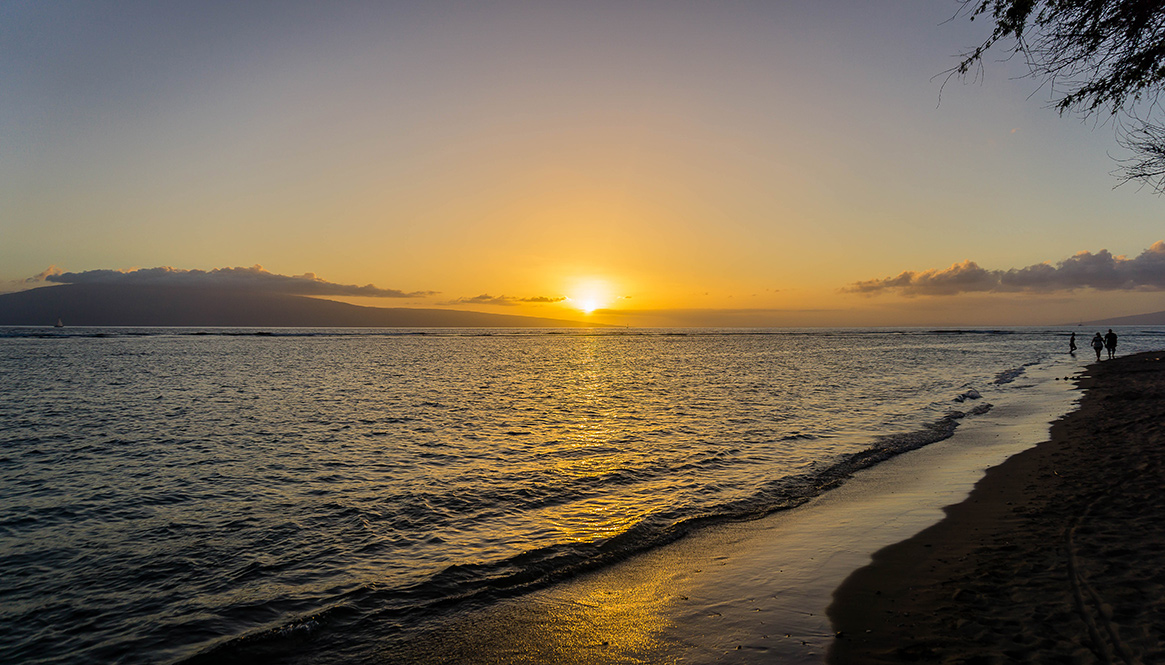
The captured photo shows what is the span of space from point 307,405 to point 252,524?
2125 cm

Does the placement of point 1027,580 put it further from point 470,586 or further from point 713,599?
point 470,586

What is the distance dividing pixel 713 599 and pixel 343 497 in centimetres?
998

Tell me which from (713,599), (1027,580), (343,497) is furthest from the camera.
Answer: (343,497)

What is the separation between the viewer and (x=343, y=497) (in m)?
14.1

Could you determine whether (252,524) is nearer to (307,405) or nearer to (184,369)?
(307,405)

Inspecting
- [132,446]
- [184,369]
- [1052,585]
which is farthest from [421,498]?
[184,369]

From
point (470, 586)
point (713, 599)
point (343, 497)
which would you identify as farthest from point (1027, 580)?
point (343, 497)

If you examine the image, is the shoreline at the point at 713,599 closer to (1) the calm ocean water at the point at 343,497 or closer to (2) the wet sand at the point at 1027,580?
(2) the wet sand at the point at 1027,580

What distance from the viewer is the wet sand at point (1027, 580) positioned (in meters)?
6.44

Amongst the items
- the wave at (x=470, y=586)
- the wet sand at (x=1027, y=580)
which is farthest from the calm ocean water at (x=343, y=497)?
the wet sand at (x=1027, y=580)

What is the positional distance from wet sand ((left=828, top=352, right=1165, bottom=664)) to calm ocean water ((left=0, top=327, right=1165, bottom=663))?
404 cm

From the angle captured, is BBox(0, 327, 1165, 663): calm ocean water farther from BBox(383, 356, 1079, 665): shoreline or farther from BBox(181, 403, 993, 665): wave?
BBox(383, 356, 1079, 665): shoreline

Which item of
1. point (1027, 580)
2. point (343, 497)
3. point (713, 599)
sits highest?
point (1027, 580)

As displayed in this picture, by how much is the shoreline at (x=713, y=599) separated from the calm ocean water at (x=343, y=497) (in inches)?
26.6
